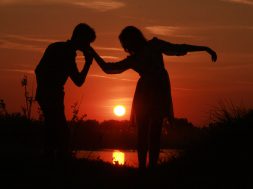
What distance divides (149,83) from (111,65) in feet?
3.04

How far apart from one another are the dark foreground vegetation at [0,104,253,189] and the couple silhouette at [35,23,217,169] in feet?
1.37

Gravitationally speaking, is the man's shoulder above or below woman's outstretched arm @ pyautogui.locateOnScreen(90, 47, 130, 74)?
above

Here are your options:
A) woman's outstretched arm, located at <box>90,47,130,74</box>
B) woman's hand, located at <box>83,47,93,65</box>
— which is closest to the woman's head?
woman's outstretched arm, located at <box>90,47,130,74</box>

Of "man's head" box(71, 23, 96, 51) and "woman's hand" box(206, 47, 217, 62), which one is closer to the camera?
"man's head" box(71, 23, 96, 51)

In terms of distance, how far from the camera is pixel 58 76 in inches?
316

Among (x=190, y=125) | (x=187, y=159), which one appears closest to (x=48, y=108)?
(x=187, y=159)

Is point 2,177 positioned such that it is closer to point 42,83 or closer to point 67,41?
point 42,83

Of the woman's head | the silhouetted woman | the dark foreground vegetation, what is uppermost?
the woman's head

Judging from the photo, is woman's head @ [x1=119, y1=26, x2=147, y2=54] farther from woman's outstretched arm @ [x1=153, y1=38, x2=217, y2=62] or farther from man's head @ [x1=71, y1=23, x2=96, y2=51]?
man's head @ [x1=71, y1=23, x2=96, y2=51]

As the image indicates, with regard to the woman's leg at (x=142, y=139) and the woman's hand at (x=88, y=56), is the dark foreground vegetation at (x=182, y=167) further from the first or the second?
the woman's hand at (x=88, y=56)

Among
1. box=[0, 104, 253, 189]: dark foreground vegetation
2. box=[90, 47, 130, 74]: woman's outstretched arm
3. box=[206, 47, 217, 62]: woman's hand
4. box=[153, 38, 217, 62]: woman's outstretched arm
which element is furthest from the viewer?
box=[90, 47, 130, 74]: woman's outstretched arm

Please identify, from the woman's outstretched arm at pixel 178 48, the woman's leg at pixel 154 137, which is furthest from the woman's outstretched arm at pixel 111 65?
the woman's leg at pixel 154 137

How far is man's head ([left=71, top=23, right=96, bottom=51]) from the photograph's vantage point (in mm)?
7820

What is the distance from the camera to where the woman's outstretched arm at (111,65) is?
8.36m
